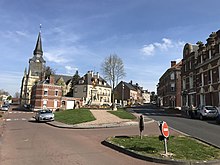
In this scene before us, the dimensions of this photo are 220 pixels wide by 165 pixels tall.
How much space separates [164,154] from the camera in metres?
8.14

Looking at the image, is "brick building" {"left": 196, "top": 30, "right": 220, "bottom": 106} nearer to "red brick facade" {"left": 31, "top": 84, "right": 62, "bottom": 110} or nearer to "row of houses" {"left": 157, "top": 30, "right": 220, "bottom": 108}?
"row of houses" {"left": 157, "top": 30, "right": 220, "bottom": 108}

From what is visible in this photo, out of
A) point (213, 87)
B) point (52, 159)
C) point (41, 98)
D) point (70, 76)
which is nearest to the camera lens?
point (52, 159)

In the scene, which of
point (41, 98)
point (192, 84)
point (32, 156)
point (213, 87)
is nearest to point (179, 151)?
point (32, 156)

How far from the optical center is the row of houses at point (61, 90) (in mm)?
58188

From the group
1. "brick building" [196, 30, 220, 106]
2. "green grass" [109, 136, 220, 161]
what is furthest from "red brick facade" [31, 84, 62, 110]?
"green grass" [109, 136, 220, 161]

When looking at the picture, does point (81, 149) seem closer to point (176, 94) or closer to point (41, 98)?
point (41, 98)

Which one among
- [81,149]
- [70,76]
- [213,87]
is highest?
[70,76]

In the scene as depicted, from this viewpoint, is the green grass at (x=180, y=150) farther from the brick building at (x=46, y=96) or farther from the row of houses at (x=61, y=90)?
the brick building at (x=46, y=96)

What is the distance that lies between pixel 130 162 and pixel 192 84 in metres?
36.4

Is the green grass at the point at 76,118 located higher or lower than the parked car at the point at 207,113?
lower

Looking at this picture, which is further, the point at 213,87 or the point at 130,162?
the point at 213,87

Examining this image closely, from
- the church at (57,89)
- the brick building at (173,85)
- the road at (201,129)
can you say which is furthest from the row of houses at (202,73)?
the brick building at (173,85)

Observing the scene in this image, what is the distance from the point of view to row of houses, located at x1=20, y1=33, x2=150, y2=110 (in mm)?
58188

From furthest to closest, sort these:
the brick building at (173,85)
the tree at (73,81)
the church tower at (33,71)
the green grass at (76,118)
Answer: the church tower at (33,71) → the tree at (73,81) → the brick building at (173,85) → the green grass at (76,118)
